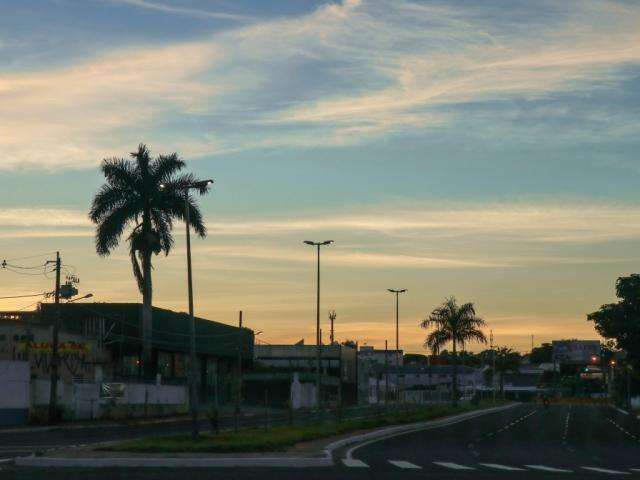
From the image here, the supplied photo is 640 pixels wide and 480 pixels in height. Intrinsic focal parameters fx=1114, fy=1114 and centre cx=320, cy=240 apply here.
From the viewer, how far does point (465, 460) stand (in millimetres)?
34875

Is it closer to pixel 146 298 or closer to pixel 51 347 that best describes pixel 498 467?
pixel 51 347

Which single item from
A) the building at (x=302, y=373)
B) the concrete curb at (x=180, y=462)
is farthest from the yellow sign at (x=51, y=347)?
the concrete curb at (x=180, y=462)

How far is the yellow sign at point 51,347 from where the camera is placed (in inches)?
2975

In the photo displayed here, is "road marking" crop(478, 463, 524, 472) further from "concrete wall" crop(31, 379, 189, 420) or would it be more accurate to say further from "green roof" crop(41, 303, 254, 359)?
"green roof" crop(41, 303, 254, 359)

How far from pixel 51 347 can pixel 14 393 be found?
10337 millimetres

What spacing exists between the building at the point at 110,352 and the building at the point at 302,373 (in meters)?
8.17

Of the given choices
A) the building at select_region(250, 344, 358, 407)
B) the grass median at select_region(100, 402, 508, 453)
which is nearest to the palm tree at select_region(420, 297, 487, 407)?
the building at select_region(250, 344, 358, 407)

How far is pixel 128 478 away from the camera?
81.9 ft

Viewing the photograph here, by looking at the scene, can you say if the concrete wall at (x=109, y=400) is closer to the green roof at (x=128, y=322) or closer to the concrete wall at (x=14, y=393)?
the concrete wall at (x=14, y=393)

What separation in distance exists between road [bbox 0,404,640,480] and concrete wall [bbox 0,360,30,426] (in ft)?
79.0

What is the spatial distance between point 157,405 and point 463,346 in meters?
38.9

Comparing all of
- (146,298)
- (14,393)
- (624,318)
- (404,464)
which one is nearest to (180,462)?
(404,464)

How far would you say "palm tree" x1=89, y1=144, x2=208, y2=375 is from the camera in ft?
267

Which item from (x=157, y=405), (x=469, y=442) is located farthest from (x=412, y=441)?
(x=157, y=405)
